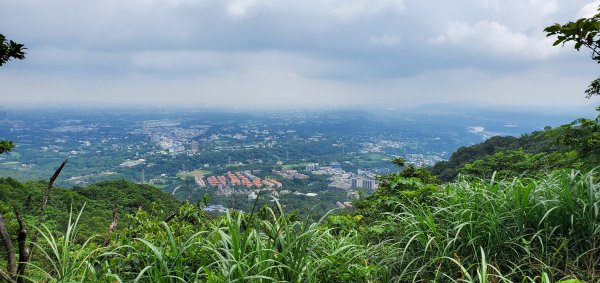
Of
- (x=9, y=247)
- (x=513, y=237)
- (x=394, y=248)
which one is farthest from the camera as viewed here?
(x=394, y=248)

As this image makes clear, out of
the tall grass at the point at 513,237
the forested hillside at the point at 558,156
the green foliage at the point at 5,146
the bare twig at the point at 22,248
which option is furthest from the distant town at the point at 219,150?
the bare twig at the point at 22,248

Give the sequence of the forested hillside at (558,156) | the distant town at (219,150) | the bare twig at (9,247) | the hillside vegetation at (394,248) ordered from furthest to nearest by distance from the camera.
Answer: the distant town at (219,150) < the forested hillside at (558,156) < the hillside vegetation at (394,248) < the bare twig at (9,247)

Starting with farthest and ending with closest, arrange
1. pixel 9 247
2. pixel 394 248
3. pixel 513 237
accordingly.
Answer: pixel 394 248, pixel 513 237, pixel 9 247

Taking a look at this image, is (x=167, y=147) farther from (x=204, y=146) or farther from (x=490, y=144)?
(x=490, y=144)

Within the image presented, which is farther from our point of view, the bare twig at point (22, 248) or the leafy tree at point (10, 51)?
the leafy tree at point (10, 51)

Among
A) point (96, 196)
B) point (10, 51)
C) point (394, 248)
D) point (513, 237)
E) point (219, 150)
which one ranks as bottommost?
point (219, 150)

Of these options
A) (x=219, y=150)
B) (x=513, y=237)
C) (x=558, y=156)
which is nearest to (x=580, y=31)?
(x=513, y=237)

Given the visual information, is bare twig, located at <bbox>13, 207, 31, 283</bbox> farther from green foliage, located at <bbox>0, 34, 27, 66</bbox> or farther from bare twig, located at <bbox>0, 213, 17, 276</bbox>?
green foliage, located at <bbox>0, 34, 27, 66</bbox>

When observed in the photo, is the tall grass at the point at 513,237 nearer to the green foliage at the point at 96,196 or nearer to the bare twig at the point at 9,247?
the bare twig at the point at 9,247

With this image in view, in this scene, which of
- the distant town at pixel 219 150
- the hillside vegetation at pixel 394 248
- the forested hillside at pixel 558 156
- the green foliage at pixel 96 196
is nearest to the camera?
the hillside vegetation at pixel 394 248

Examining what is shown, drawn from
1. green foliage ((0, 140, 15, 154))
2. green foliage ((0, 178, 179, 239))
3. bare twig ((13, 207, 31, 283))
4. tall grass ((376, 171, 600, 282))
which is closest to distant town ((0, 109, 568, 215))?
green foliage ((0, 178, 179, 239))

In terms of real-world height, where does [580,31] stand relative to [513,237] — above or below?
above

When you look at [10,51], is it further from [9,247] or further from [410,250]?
[410,250]

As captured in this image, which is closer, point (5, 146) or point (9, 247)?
point (9, 247)
